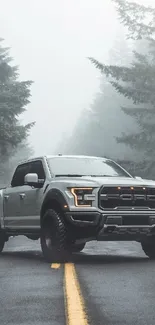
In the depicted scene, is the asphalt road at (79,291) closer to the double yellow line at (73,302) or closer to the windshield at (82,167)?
the double yellow line at (73,302)

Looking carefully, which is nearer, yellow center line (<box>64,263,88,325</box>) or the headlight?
yellow center line (<box>64,263,88,325</box>)

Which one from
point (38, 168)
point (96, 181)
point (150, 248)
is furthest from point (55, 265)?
point (38, 168)

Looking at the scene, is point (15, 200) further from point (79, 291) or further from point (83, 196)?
point (79, 291)

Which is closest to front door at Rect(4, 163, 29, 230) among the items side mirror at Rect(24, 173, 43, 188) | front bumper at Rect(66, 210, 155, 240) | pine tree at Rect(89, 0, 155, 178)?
side mirror at Rect(24, 173, 43, 188)

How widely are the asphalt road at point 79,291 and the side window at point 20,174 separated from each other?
2176 mm

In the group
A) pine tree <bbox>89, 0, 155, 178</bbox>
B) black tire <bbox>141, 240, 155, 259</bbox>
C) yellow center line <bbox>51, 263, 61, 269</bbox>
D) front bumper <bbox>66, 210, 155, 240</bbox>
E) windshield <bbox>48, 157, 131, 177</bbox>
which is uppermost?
pine tree <bbox>89, 0, 155, 178</bbox>

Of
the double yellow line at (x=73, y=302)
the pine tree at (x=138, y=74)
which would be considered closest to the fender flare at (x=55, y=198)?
the double yellow line at (x=73, y=302)

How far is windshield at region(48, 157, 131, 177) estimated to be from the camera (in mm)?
10828

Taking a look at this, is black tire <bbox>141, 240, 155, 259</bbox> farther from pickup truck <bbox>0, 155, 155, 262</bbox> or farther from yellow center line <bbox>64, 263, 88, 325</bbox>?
yellow center line <bbox>64, 263, 88, 325</bbox>

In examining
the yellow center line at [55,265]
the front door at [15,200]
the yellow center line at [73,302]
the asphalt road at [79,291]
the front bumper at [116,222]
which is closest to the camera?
the yellow center line at [73,302]

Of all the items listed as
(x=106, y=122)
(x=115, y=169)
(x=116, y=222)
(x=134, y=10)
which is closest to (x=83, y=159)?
(x=115, y=169)

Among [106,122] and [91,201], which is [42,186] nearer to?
[91,201]

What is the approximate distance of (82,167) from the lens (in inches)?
437

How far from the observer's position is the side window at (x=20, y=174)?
477 inches
